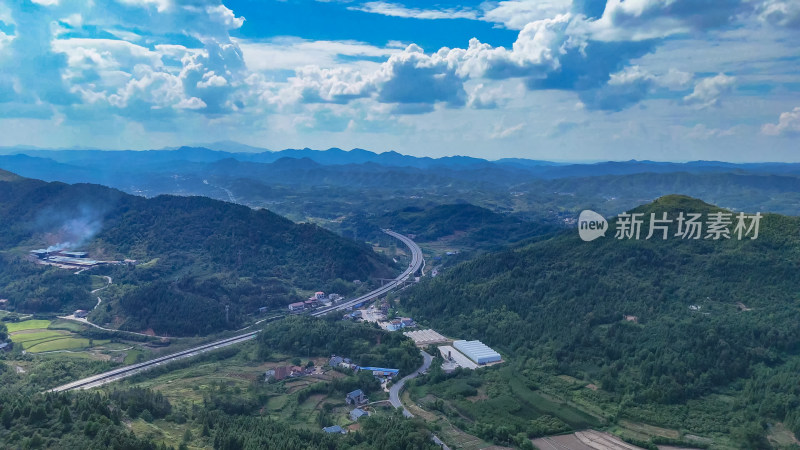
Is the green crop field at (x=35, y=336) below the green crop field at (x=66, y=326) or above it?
below

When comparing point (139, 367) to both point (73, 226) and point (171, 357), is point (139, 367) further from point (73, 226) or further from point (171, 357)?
point (73, 226)

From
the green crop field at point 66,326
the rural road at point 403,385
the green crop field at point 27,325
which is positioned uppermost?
the rural road at point 403,385

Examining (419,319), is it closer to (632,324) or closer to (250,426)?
(632,324)

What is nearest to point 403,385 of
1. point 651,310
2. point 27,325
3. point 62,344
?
point 651,310

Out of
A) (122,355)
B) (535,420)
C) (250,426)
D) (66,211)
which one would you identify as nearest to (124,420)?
(250,426)

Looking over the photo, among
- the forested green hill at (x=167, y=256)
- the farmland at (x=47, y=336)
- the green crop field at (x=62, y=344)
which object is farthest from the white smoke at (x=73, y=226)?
the green crop field at (x=62, y=344)

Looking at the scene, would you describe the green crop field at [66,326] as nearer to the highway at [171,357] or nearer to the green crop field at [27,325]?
the green crop field at [27,325]
